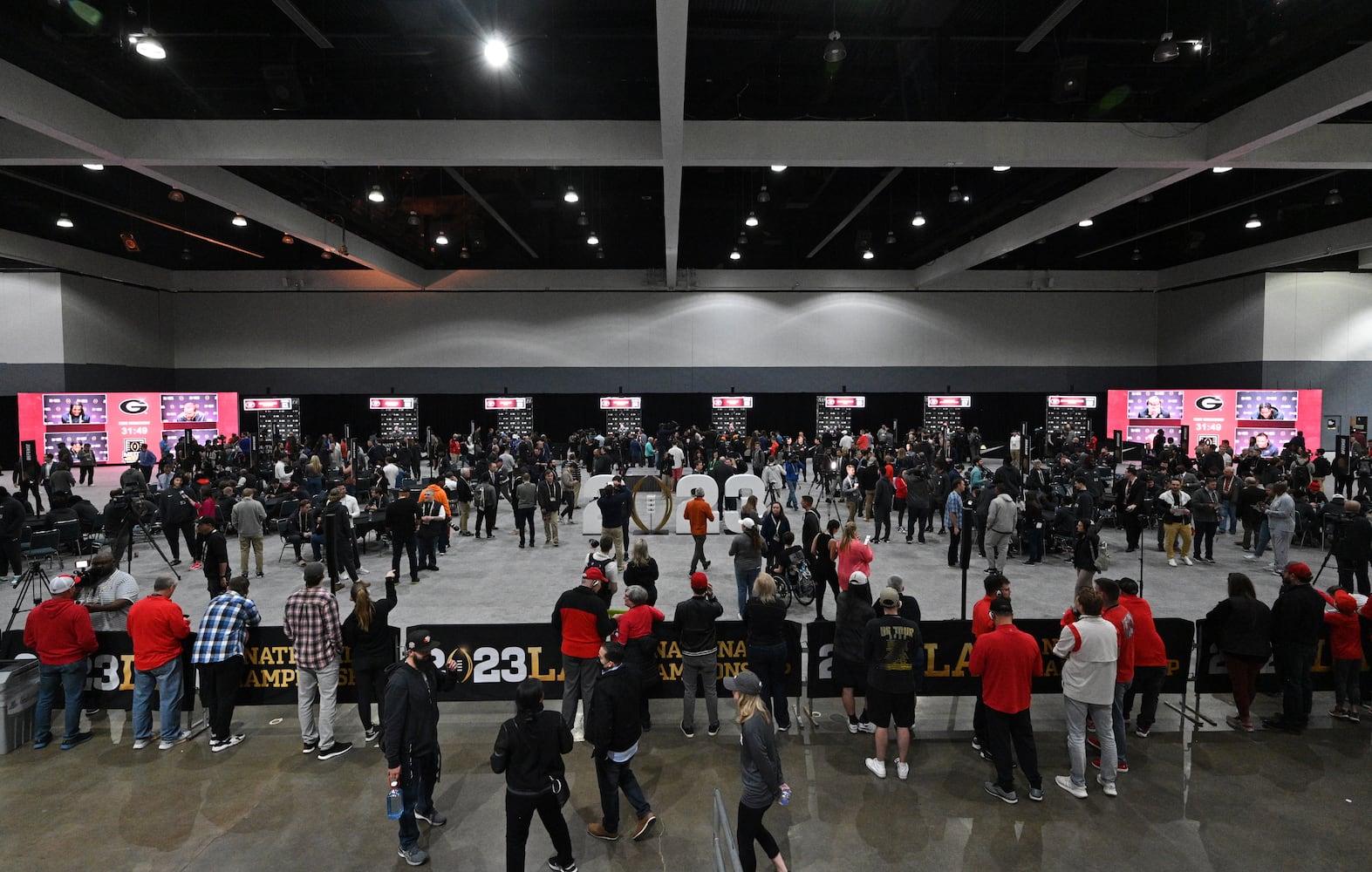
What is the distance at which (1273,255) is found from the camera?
22391 mm

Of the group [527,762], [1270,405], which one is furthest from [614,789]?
[1270,405]

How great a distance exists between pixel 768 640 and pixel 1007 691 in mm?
1858

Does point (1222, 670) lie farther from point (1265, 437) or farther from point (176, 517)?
point (1265, 437)

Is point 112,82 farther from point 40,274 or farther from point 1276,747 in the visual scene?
point 40,274

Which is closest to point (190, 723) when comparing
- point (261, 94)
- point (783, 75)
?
point (261, 94)

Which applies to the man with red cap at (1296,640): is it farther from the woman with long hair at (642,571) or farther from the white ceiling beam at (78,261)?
the white ceiling beam at (78,261)

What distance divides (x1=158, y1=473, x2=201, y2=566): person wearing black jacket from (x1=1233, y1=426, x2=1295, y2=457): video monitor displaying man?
2855 centimetres

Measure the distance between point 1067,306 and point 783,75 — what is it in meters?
22.2

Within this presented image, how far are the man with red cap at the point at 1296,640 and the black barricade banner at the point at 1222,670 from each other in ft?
0.44

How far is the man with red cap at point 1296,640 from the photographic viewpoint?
6.08 m

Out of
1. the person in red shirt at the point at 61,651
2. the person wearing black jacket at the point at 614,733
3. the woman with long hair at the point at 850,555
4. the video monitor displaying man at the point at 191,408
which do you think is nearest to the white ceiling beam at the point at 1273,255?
the woman with long hair at the point at 850,555

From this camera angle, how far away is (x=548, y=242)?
23062 mm

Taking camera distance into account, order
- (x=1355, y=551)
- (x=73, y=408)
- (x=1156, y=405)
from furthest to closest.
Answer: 1. (x=1156, y=405)
2. (x=73, y=408)
3. (x=1355, y=551)

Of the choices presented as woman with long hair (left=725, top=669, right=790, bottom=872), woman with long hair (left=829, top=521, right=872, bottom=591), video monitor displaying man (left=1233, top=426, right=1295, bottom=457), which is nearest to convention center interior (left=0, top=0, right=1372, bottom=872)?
woman with long hair (left=725, top=669, right=790, bottom=872)
